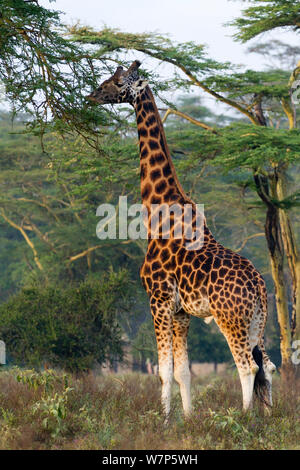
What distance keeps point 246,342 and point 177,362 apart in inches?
46.1

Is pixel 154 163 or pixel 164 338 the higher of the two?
pixel 154 163

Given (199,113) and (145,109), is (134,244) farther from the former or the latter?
(145,109)

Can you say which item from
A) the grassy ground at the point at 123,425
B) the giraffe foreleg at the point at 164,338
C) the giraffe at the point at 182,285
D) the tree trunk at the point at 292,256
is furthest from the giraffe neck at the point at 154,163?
the tree trunk at the point at 292,256

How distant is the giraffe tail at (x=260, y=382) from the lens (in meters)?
8.07

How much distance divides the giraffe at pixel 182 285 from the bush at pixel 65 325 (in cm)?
695

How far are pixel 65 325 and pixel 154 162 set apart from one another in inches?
290

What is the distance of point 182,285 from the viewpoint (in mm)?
8234

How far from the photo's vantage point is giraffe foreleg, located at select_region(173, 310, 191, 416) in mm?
8453

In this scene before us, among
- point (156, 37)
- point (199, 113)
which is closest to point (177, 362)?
point (156, 37)

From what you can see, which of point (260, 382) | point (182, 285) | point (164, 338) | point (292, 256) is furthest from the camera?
point (292, 256)

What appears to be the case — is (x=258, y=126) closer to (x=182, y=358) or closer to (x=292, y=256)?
(x=292, y=256)

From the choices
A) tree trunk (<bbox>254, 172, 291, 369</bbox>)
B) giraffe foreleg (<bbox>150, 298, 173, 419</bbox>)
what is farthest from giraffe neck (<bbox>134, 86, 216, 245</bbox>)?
tree trunk (<bbox>254, 172, 291, 369</bbox>)

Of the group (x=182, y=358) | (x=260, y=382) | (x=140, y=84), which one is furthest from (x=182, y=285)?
(x=140, y=84)

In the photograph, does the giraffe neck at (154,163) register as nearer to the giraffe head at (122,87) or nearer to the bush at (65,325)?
the giraffe head at (122,87)
